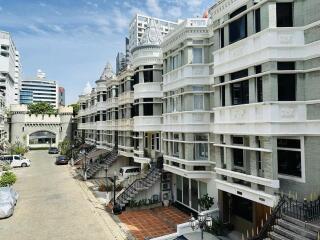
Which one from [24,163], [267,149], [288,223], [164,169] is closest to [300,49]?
[267,149]

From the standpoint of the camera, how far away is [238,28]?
49.4 feet

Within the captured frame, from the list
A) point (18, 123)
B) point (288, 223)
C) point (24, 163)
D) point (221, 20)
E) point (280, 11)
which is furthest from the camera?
point (18, 123)

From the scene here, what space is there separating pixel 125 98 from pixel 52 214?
14112 mm

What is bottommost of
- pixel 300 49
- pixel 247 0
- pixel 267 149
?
pixel 267 149

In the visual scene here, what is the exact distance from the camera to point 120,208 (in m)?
23.5

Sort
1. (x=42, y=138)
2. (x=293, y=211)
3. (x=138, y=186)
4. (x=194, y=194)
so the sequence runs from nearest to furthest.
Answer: (x=293, y=211) → (x=194, y=194) → (x=138, y=186) → (x=42, y=138)

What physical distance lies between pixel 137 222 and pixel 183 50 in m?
12.1

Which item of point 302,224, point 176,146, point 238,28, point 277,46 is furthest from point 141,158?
point 302,224

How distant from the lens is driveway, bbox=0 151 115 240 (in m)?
Answer: 19.6

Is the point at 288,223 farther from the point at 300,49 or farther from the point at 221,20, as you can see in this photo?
the point at 221,20

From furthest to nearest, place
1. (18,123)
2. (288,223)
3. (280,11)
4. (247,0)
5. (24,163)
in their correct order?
1. (18,123)
2. (24,163)
3. (247,0)
4. (280,11)
5. (288,223)

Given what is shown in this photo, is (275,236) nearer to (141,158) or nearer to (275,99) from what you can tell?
(275,99)

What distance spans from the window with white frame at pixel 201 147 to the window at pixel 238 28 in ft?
22.4

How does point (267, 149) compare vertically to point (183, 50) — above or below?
below
